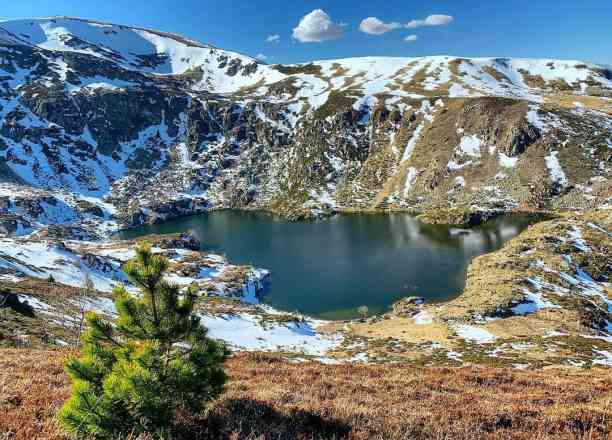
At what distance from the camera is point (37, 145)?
584 feet

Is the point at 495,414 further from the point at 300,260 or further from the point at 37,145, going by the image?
the point at 37,145

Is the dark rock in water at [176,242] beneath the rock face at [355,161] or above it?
beneath

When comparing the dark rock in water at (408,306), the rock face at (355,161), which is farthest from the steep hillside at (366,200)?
the rock face at (355,161)

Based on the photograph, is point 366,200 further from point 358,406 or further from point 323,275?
point 358,406

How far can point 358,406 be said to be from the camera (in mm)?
10875

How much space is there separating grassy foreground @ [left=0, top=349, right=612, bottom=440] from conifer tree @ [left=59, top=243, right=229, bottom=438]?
2.84 feet

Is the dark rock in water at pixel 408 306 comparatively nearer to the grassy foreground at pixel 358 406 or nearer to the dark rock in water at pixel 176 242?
the grassy foreground at pixel 358 406

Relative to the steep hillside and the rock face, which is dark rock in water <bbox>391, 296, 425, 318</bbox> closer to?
the steep hillside

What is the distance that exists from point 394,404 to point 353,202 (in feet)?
464

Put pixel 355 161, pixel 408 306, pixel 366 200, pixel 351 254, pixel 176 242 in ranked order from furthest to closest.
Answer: pixel 355 161 → pixel 366 200 → pixel 176 242 → pixel 351 254 → pixel 408 306

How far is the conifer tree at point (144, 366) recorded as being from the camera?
21.5ft

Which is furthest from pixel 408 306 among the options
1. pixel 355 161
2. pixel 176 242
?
pixel 355 161

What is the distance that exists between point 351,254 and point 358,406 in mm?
84628

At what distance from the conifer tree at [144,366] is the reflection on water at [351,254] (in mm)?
58533
